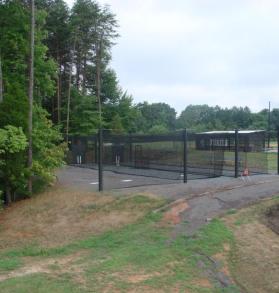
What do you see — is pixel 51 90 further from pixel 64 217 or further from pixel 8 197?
pixel 64 217

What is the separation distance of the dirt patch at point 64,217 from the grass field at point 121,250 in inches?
0.9

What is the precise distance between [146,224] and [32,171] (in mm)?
5234

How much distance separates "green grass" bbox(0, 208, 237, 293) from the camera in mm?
6043

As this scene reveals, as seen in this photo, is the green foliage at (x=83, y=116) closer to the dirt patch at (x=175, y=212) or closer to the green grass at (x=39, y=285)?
the dirt patch at (x=175, y=212)

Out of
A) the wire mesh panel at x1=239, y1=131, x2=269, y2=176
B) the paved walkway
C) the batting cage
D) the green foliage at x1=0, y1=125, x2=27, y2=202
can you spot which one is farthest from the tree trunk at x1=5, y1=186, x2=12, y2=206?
the wire mesh panel at x1=239, y1=131, x2=269, y2=176

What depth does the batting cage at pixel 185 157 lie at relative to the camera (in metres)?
14.9

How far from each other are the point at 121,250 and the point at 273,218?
141 inches

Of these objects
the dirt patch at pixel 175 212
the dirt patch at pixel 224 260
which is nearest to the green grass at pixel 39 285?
the dirt patch at pixel 224 260

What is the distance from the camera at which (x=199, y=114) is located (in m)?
123

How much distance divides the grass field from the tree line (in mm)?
2173

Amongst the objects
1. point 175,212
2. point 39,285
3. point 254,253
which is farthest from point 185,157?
point 39,285

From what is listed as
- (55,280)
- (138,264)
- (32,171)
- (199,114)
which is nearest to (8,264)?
(55,280)

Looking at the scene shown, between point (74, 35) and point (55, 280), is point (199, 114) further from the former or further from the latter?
point (55, 280)

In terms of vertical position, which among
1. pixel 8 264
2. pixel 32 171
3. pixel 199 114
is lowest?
pixel 8 264
